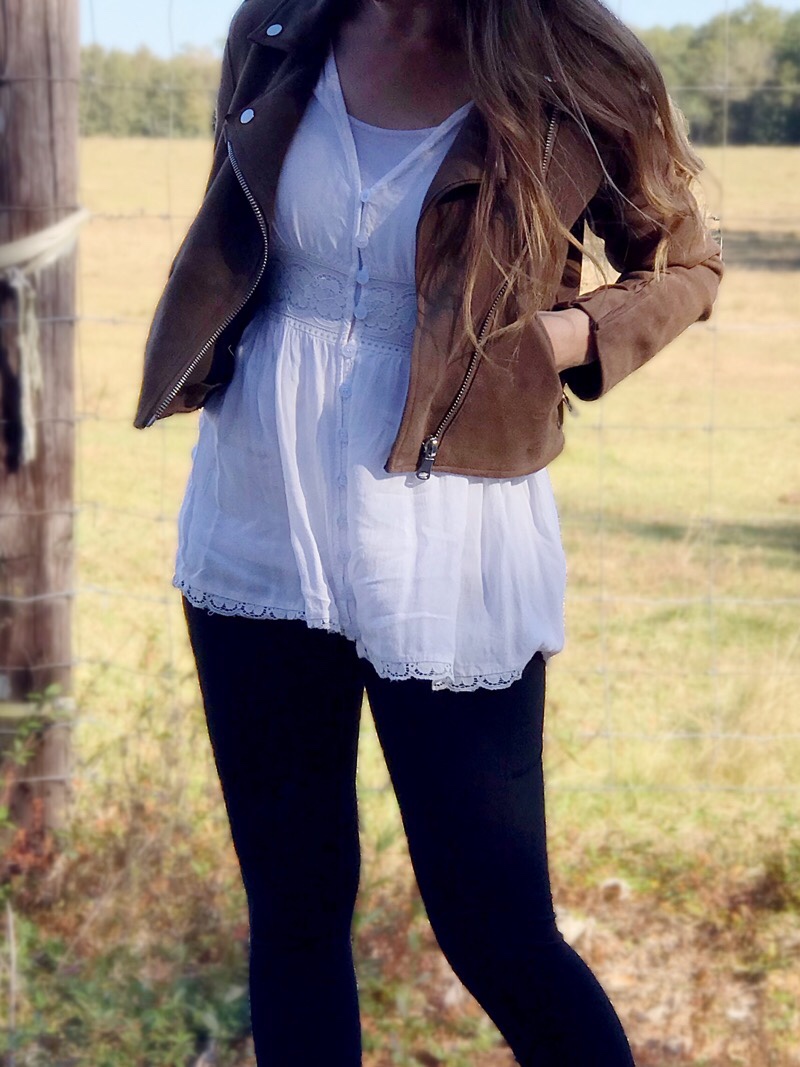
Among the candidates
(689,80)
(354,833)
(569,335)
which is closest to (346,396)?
(569,335)

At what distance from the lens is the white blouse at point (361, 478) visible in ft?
5.12

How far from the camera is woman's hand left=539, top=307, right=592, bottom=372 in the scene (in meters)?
1.61

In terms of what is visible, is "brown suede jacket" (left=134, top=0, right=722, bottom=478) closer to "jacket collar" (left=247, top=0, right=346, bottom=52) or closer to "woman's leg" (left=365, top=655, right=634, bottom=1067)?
"jacket collar" (left=247, top=0, right=346, bottom=52)

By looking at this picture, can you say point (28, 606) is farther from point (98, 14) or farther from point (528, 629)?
point (528, 629)

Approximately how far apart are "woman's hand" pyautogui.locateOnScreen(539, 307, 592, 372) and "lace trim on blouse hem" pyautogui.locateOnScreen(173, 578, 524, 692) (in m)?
0.38

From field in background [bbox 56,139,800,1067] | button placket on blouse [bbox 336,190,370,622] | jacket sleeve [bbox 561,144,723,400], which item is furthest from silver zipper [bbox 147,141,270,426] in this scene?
field in background [bbox 56,139,800,1067]

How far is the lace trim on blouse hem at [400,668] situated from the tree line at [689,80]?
1.69 metres

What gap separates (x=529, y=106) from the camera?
1520 mm

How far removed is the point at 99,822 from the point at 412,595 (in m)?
1.66

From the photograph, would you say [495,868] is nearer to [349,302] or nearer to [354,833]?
[354,833]

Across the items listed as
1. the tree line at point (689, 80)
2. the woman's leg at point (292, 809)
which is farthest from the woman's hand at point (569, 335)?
the tree line at point (689, 80)

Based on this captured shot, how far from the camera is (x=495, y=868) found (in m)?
1.59

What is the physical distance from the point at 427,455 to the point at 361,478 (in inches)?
3.3

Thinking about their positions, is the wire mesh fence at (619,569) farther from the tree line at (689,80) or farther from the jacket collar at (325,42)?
the jacket collar at (325,42)
